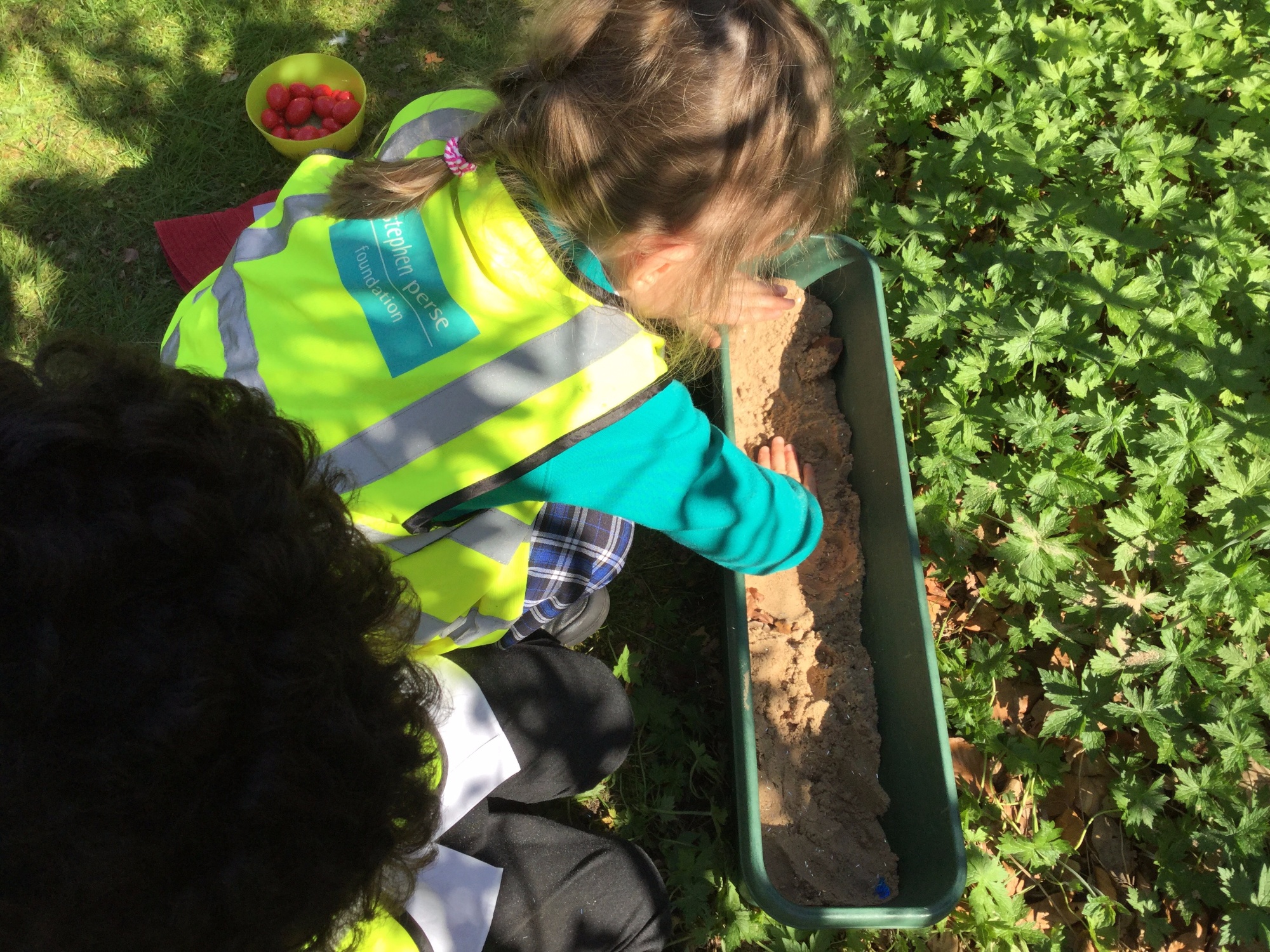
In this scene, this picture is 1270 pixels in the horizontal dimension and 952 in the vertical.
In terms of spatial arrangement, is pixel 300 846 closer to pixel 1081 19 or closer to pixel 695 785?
pixel 695 785

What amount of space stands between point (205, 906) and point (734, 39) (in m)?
1.46

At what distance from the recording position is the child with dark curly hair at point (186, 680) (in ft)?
2.68

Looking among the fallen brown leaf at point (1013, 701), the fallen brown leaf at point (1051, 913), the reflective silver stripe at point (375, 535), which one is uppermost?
the reflective silver stripe at point (375, 535)

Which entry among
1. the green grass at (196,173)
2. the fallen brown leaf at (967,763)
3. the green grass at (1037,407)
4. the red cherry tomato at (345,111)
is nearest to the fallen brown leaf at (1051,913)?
the green grass at (1037,407)

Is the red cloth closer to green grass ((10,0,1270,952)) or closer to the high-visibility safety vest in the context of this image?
green grass ((10,0,1270,952))

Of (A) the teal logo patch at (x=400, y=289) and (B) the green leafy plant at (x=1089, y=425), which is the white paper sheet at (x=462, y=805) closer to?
(A) the teal logo patch at (x=400, y=289)

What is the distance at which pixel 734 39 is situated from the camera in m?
1.39

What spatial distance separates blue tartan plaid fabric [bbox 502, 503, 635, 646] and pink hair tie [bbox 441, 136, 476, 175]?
0.73 m

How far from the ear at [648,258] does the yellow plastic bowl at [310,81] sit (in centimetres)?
188

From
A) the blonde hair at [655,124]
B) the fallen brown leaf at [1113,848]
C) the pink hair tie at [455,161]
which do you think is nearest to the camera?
the blonde hair at [655,124]

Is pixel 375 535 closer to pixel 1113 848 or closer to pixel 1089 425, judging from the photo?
pixel 1089 425

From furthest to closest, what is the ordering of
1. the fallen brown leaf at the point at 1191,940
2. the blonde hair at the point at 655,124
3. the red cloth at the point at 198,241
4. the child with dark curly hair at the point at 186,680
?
the red cloth at the point at 198,241
the fallen brown leaf at the point at 1191,940
the blonde hair at the point at 655,124
the child with dark curly hair at the point at 186,680

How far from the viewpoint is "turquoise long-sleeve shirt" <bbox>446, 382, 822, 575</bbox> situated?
1495 millimetres

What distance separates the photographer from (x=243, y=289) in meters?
1.55
